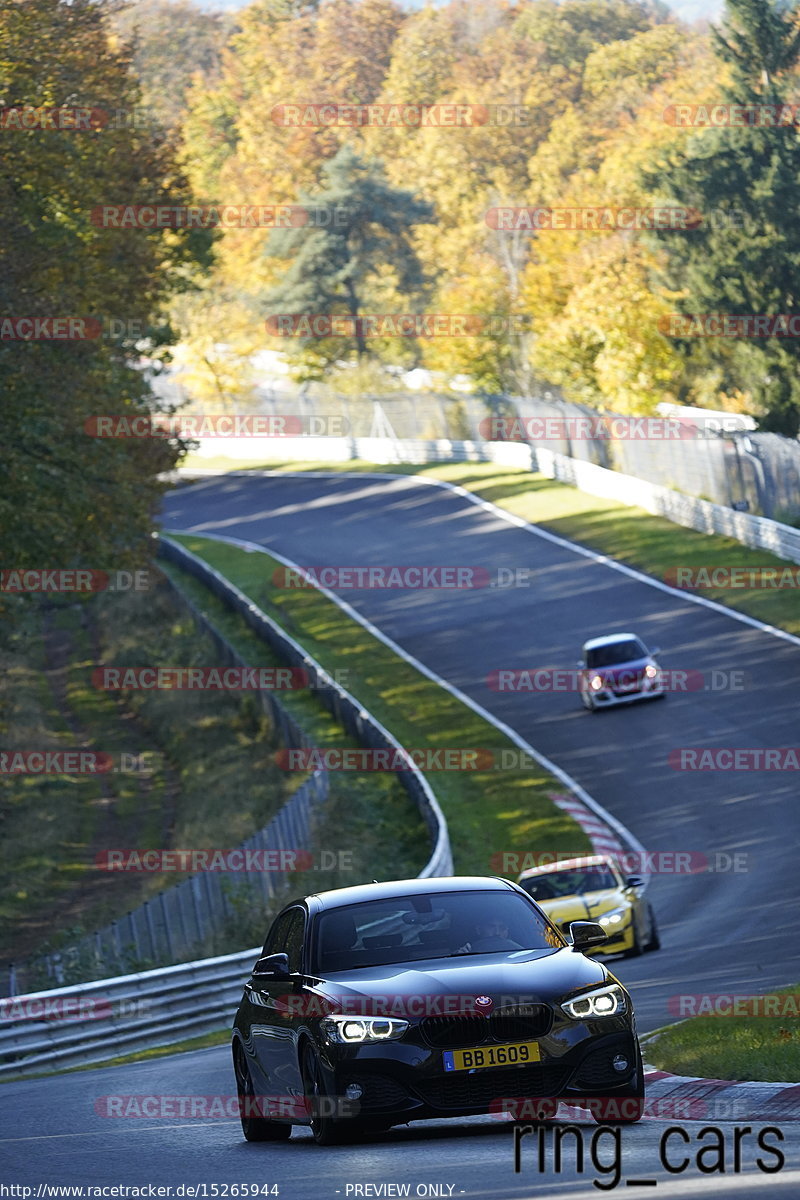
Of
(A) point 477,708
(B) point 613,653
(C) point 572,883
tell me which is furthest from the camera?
(A) point 477,708

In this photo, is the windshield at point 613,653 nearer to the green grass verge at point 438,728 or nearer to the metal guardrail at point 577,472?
the green grass verge at point 438,728

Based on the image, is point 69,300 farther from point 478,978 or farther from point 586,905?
point 478,978

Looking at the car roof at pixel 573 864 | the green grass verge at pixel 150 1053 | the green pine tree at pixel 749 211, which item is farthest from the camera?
the green pine tree at pixel 749 211

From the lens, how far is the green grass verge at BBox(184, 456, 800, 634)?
41469 millimetres

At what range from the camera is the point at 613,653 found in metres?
35.2

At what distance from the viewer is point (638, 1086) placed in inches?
350

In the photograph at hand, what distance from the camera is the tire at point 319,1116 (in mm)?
8781

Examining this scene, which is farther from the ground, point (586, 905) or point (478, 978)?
point (478, 978)

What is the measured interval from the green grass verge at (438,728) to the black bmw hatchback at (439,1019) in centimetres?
1748

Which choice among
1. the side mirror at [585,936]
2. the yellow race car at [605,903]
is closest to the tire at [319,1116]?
the side mirror at [585,936]

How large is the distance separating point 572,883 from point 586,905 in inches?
23.9
